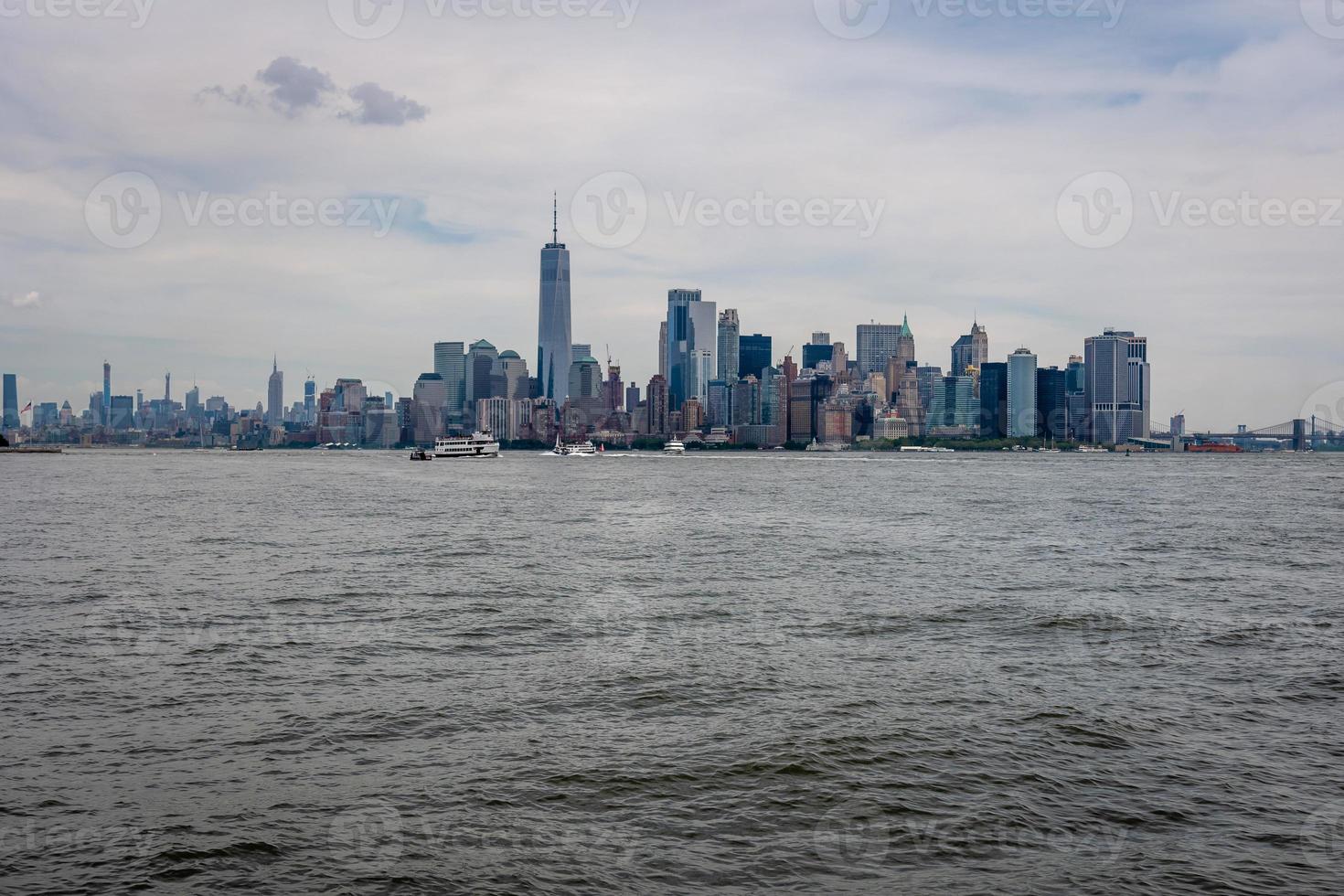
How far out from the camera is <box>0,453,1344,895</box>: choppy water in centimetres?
1527

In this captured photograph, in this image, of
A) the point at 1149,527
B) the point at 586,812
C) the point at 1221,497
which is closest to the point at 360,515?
the point at 1149,527

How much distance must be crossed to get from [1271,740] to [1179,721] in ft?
6.04

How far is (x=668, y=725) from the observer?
71.5 feet

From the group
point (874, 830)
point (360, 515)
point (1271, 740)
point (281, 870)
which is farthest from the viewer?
point (360, 515)

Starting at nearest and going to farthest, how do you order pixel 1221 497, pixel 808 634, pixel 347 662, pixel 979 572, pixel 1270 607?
pixel 347 662, pixel 808 634, pixel 1270 607, pixel 979 572, pixel 1221 497

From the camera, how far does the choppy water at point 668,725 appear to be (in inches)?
601

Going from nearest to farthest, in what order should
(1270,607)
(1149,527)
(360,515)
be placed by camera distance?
1. (1270,607)
2. (1149,527)
3. (360,515)

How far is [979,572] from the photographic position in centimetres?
4666

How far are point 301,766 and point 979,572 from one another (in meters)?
35.2

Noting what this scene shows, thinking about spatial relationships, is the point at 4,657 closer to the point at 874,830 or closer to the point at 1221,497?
the point at 874,830

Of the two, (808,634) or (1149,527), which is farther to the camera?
(1149,527)

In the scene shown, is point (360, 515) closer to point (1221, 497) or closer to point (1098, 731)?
point (1098, 731)

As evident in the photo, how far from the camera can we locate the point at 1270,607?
123ft

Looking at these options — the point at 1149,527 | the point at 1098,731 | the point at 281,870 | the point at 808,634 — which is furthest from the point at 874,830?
the point at 1149,527
